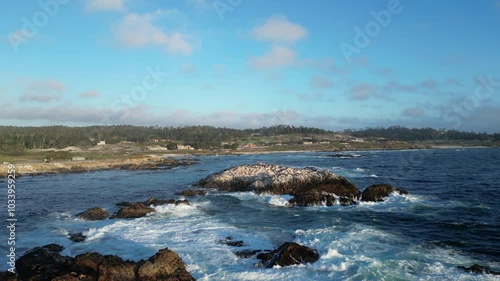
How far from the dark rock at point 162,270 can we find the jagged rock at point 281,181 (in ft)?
67.8

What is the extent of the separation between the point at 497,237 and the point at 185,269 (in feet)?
66.9

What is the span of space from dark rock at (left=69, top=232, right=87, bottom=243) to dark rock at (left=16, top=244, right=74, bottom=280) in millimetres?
3744

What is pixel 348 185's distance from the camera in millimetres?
40938

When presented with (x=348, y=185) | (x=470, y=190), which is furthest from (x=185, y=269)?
(x=470, y=190)

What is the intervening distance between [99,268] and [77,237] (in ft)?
29.1

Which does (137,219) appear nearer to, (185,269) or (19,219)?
(19,219)

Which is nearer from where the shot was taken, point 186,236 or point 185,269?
point 185,269

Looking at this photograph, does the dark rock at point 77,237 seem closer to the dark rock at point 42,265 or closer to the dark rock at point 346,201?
the dark rock at point 42,265

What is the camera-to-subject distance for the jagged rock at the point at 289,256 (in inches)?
741

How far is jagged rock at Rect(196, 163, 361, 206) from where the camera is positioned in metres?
40.8

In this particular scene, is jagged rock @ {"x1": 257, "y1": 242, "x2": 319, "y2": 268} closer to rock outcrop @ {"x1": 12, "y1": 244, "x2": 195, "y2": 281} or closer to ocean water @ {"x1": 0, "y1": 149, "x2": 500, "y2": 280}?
ocean water @ {"x1": 0, "y1": 149, "x2": 500, "y2": 280}

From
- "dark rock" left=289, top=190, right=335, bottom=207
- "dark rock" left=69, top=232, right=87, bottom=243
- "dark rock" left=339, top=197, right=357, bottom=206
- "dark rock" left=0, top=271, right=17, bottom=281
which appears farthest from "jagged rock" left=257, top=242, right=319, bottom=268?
"dark rock" left=339, top=197, right=357, bottom=206

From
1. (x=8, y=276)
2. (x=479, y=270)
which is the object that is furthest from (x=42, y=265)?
(x=479, y=270)

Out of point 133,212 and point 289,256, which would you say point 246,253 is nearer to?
point 289,256
